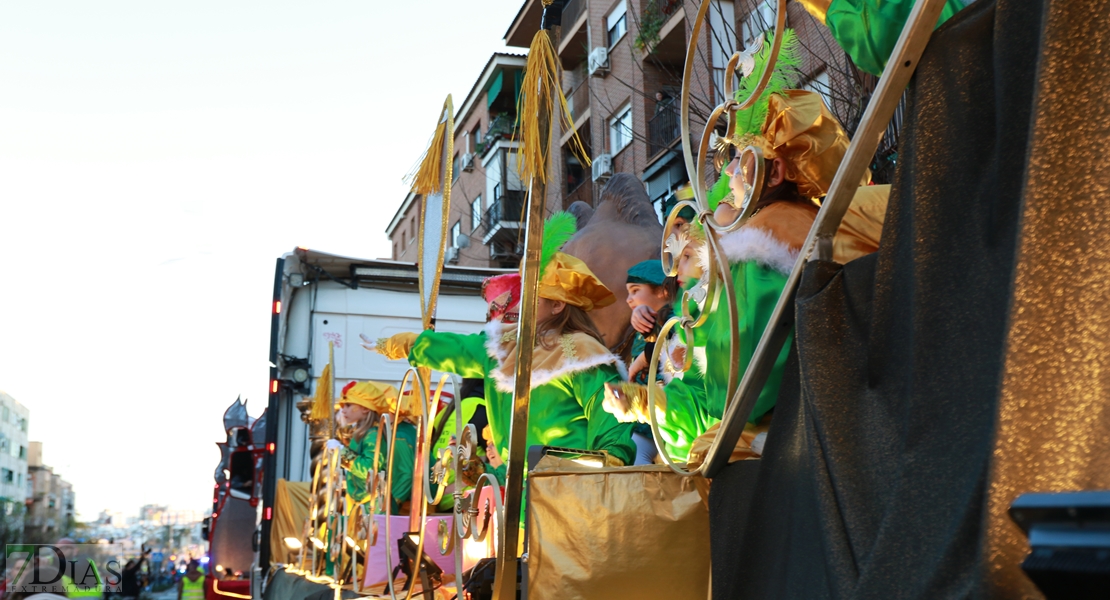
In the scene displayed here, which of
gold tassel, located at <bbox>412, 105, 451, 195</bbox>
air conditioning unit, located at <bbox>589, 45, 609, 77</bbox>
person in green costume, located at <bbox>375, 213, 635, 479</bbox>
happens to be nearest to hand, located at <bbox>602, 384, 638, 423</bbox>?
person in green costume, located at <bbox>375, 213, 635, 479</bbox>

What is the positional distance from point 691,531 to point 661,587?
0.46 feet

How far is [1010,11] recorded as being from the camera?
120 cm

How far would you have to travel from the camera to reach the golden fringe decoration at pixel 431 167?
4.00 meters

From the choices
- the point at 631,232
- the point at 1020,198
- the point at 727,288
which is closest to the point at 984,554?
the point at 1020,198

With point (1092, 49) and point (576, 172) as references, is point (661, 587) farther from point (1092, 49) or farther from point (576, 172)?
point (576, 172)

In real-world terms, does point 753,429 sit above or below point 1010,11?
below

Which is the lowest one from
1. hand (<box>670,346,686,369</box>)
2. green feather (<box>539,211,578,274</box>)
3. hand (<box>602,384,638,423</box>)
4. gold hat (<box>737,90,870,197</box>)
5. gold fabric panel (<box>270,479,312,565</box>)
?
gold fabric panel (<box>270,479,312,565</box>)

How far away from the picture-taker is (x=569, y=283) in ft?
14.1

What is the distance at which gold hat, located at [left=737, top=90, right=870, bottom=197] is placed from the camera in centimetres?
206

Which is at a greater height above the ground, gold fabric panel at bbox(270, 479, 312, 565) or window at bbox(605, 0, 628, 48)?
window at bbox(605, 0, 628, 48)

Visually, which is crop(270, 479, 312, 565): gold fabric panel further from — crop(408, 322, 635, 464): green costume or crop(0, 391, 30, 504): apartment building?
crop(0, 391, 30, 504): apartment building

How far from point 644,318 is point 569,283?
0.65 m

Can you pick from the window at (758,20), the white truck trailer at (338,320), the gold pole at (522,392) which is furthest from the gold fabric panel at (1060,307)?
the white truck trailer at (338,320)

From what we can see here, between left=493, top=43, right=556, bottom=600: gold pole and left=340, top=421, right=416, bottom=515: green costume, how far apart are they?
2645 millimetres
